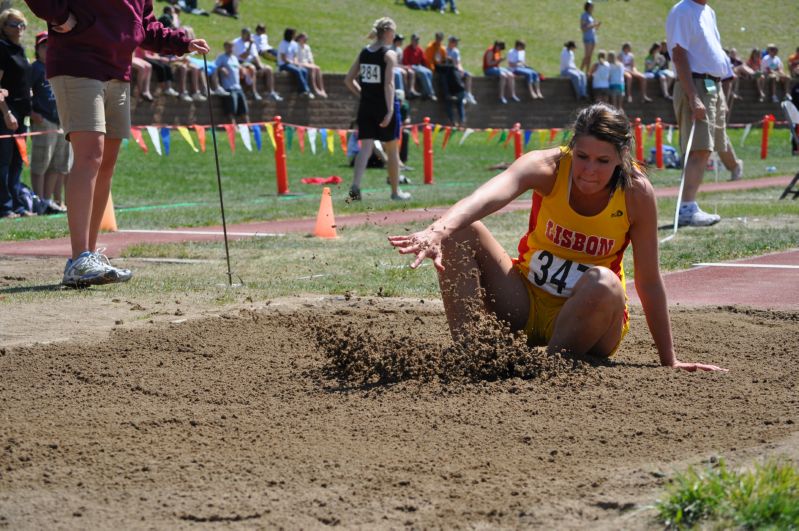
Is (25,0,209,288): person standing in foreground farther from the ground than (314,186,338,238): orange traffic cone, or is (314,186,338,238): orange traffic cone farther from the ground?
(25,0,209,288): person standing in foreground

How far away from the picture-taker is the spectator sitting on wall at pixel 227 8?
104 feet

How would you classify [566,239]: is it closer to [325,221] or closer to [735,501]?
[735,501]

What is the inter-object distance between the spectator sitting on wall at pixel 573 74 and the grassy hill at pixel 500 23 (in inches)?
112

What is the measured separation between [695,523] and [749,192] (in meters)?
15.2

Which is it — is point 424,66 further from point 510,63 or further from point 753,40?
point 753,40

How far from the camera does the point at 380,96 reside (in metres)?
15.3

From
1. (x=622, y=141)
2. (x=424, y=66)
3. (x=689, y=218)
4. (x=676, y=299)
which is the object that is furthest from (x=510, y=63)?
(x=622, y=141)

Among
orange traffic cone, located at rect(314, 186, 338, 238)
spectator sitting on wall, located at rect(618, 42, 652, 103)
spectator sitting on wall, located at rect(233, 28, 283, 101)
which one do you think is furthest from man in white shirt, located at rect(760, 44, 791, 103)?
orange traffic cone, located at rect(314, 186, 338, 238)

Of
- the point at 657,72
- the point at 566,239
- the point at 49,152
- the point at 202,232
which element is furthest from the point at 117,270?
the point at 657,72

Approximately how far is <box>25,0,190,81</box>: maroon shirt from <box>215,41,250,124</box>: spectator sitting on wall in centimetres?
1742

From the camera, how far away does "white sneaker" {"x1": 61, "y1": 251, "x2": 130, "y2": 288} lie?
24.5 ft

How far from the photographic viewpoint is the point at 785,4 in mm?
55094

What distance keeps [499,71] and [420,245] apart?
2972 centimetres

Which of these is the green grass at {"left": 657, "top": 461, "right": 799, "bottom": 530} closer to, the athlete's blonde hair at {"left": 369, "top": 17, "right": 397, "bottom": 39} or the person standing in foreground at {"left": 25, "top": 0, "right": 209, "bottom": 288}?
the person standing in foreground at {"left": 25, "top": 0, "right": 209, "bottom": 288}
